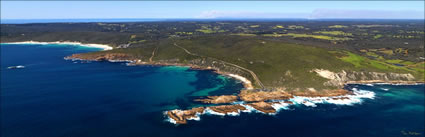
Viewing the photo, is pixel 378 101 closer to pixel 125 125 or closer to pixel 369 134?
pixel 369 134

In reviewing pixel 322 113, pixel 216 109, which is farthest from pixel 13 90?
pixel 322 113

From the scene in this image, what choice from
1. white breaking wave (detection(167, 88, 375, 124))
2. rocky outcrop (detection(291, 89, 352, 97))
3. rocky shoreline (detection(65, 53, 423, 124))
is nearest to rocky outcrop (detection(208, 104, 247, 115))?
rocky shoreline (detection(65, 53, 423, 124))

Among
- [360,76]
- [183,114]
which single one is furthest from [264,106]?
[360,76]

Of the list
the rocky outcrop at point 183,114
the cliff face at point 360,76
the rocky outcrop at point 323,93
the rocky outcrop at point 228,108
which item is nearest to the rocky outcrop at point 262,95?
the rocky outcrop at point 323,93

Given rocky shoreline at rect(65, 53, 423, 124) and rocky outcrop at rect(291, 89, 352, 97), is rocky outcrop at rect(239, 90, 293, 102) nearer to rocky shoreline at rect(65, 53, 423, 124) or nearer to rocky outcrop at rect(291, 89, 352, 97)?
rocky shoreline at rect(65, 53, 423, 124)

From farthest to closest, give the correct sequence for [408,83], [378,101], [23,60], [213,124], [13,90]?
[23,60] < [408,83] < [13,90] < [378,101] < [213,124]

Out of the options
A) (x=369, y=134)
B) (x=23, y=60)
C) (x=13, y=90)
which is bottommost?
(x=369, y=134)
